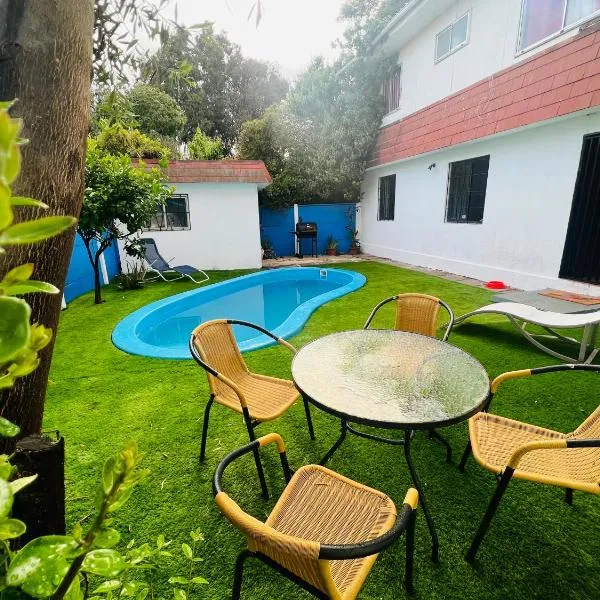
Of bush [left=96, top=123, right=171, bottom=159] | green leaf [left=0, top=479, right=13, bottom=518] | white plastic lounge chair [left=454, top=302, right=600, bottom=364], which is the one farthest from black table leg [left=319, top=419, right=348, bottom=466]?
bush [left=96, top=123, right=171, bottom=159]

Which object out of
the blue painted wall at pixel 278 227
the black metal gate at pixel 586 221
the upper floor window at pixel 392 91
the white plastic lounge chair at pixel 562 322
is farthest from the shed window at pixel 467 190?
the blue painted wall at pixel 278 227

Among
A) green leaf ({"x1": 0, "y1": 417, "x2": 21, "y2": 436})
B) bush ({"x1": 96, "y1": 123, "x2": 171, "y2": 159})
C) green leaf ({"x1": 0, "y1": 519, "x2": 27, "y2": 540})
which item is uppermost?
bush ({"x1": 96, "y1": 123, "x2": 171, "y2": 159})

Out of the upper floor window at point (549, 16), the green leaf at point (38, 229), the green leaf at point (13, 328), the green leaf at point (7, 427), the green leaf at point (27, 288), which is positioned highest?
the upper floor window at point (549, 16)

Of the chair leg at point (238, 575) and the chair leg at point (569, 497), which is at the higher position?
the chair leg at point (238, 575)

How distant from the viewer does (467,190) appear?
28.5 ft

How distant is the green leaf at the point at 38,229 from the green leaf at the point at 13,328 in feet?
0.22

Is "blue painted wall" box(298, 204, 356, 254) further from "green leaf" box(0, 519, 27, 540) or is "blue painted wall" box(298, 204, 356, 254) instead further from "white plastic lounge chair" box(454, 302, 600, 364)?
"green leaf" box(0, 519, 27, 540)

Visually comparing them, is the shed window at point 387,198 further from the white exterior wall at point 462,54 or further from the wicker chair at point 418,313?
the wicker chair at point 418,313

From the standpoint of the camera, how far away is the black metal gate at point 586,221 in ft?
19.2

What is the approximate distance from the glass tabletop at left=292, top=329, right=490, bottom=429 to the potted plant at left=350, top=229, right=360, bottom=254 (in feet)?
38.2

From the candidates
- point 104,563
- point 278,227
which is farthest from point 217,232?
point 104,563

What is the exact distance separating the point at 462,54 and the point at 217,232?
7.98 metres

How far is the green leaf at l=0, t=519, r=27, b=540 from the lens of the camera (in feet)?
1.42

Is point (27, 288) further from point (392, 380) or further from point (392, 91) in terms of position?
point (392, 91)
